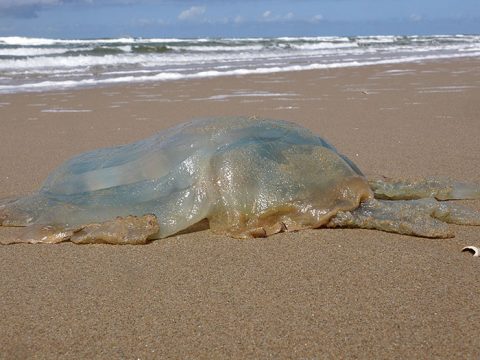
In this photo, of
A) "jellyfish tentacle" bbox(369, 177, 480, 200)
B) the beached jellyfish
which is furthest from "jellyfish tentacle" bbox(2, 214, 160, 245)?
"jellyfish tentacle" bbox(369, 177, 480, 200)

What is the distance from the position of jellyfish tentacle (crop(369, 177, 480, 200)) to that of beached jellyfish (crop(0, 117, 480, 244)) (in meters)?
0.33

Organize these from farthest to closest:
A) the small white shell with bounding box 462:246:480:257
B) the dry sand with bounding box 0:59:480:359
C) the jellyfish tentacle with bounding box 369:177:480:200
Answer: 1. the jellyfish tentacle with bounding box 369:177:480:200
2. the small white shell with bounding box 462:246:480:257
3. the dry sand with bounding box 0:59:480:359

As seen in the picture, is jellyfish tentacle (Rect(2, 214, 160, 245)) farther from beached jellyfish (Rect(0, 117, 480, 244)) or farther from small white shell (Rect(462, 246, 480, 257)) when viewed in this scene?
small white shell (Rect(462, 246, 480, 257))

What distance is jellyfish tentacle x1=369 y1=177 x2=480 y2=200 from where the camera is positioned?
3.42m

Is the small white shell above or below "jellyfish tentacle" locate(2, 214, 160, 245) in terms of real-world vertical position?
below

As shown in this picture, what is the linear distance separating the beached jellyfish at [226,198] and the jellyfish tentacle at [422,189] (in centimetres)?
33

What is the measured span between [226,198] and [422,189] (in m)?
1.34

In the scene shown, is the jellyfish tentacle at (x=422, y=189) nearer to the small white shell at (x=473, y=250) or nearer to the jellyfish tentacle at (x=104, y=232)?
the small white shell at (x=473, y=250)

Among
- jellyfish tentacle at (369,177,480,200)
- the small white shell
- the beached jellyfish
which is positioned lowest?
the small white shell

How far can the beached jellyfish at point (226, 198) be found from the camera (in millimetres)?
2848

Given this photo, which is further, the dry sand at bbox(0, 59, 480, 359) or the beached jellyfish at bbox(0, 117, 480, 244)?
the beached jellyfish at bbox(0, 117, 480, 244)

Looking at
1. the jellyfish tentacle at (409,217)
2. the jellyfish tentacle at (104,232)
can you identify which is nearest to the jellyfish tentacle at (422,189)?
the jellyfish tentacle at (409,217)

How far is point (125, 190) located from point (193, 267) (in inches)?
25.4

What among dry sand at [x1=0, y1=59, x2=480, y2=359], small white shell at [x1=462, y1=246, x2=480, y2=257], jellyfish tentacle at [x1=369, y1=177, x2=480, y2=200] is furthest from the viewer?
jellyfish tentacle at [x1=369, y1=177, x2=480, y2=200]
